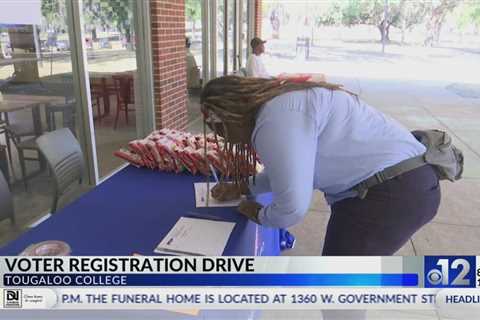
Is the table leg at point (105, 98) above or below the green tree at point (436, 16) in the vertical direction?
below

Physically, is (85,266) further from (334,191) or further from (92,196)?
(334,191)

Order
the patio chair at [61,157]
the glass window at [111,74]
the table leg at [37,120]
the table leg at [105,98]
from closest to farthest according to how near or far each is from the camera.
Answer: the patio chair at [61,157] → the table leg at [37,120] → the glass window at [111,74] → the table leg at [105,98]

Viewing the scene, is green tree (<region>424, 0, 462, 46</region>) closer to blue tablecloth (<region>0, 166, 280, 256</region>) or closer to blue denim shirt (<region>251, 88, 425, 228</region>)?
blue tablecloth (<region>0, 166, 280, 256</region>)

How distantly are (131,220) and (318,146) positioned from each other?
32.8 inches

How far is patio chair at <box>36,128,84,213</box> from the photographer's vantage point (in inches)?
102

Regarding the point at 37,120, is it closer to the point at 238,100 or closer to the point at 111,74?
the point at 111,74

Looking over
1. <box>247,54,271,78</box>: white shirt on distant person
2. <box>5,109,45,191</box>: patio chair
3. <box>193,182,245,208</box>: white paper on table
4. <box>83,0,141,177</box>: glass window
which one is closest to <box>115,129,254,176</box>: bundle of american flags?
<box>193,182,245,208</box>: white paper on table

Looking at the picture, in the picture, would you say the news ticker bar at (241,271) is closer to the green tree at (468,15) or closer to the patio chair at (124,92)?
the patio chair at (124,92)

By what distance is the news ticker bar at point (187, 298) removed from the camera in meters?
1.29

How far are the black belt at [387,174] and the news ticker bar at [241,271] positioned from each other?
0.89ft

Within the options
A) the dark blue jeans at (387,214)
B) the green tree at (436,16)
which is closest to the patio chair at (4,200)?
the dark blue jeans at (387,214)

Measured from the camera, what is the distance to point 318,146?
151cm

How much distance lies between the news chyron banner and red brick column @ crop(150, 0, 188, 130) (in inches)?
132

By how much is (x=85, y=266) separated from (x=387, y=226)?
1096 millimetres
